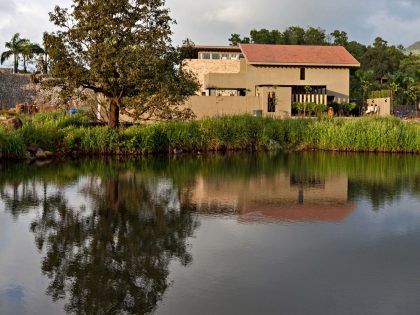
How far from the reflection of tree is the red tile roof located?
1207 inches

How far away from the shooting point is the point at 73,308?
6.48 m

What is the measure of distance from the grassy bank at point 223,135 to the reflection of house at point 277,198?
883cm

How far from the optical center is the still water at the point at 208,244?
6754 millimetres

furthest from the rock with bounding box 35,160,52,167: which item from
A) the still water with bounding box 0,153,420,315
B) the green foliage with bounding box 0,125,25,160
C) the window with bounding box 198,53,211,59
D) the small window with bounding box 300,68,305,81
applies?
the window with bounding box 198,53,211,59

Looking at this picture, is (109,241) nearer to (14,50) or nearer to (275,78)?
(275,78)

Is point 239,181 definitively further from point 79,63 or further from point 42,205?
point 79,63

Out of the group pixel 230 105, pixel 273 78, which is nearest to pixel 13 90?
pixel 273 78

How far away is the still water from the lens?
675 cm

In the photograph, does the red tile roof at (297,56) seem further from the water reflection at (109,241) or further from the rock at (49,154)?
the water reflection at (109,241)

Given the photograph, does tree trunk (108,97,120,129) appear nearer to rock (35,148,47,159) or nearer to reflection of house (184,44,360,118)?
rock (35,148,47,159)

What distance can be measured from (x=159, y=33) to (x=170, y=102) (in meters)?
3.20

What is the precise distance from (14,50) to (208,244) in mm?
61242

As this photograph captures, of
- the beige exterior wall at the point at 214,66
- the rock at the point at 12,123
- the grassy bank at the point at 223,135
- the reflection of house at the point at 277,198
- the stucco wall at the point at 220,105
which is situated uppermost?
the beige exterior wall at the point at 214,66

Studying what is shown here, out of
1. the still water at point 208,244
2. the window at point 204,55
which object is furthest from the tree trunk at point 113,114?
the window at point 204,55
